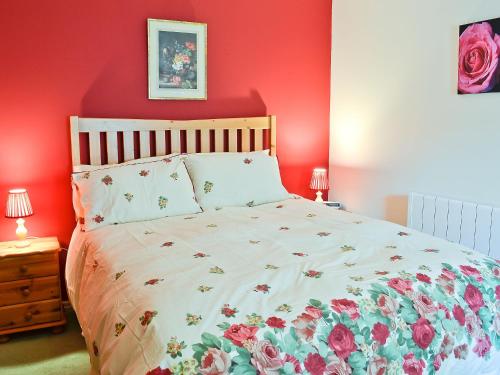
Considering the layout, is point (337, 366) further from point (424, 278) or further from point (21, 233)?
point (21, 233)

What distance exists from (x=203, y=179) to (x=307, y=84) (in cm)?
135

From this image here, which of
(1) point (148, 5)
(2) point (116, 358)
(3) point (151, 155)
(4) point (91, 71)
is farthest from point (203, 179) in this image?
(2) point (116, 358)

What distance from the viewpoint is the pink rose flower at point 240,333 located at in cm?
135

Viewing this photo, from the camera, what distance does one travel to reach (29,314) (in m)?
2.63

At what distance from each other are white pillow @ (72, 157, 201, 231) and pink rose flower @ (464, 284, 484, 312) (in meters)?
1.59

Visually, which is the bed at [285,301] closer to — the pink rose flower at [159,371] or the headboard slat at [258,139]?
the pink rose flower at [159,371]

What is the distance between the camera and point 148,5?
122 inches

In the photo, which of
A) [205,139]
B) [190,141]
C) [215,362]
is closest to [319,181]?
[205,139]

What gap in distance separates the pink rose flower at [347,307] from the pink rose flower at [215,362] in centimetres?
41

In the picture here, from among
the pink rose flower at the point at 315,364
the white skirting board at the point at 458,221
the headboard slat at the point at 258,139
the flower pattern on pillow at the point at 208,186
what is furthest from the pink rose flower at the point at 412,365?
the headboard slat at the point at 258,139

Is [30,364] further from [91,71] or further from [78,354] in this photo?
[91,71]

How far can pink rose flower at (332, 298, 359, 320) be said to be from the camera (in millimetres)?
1520

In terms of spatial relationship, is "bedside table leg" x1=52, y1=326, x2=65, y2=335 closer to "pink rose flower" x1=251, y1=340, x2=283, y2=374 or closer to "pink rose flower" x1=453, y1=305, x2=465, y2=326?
"pink rose flower" x1=251, y1=340, x2=283, y2=374

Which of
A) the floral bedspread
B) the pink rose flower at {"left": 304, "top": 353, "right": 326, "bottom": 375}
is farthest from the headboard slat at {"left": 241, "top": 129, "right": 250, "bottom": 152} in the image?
the pink rose flower at {"left": 304, "top": 353, "right": 326, "bottom": 375}
